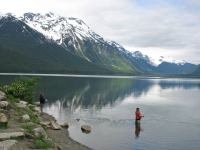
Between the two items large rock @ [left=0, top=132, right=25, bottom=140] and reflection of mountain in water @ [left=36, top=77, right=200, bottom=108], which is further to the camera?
reflection of mountain in water @ [left=36, top=77, right=200, bottom=108]

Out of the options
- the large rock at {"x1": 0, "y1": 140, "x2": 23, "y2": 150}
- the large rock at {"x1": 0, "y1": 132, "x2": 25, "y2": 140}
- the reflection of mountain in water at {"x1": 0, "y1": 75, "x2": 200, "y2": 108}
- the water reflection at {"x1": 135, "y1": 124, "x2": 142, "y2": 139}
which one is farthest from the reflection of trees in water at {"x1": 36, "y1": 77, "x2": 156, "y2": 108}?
the large rock at {"x1": 0, "y1": 140, "x2": 23, "y2": 150}

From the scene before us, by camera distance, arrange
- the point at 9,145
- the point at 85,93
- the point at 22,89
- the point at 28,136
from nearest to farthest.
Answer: the point at 9,145 < the point at 28,136 < the point at 22,89 < the point at 85,93

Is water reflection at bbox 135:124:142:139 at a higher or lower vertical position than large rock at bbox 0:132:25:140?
lower

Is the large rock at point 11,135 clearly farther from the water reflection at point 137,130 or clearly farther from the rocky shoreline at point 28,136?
the water reflection at point 137,130

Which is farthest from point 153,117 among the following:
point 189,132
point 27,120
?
point 27,120

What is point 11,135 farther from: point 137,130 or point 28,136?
point 137,130

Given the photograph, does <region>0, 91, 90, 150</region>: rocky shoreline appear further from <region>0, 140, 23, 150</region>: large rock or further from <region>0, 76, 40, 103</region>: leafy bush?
<region>0, 76, 40, 103</region>: leafy bush

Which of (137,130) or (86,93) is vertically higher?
(86,93)

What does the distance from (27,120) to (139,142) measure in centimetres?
1374

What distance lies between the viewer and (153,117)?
4897 cm

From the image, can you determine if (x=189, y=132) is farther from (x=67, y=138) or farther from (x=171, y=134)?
(x=67, y=138)

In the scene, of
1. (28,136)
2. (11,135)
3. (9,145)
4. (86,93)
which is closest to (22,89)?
(28,136)

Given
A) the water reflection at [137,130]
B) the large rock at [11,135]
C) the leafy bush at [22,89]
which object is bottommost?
the water reflection at [137,130]

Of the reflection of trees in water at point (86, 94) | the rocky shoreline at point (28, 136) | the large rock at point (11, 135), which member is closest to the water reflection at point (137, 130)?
the rocky shoreline at point (28, 136)
